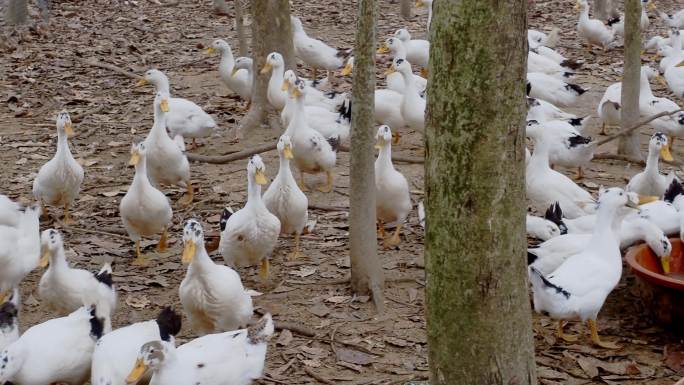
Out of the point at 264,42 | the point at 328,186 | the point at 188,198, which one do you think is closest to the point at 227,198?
the point at 188,198

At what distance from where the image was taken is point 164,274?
643 centimetres

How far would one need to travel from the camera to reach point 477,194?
2.94m

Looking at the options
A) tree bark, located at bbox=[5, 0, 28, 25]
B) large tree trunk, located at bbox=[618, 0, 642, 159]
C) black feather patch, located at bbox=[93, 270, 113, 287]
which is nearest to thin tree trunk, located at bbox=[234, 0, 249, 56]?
large tree trunk, located at bbox=[618, 0, 642, 159]

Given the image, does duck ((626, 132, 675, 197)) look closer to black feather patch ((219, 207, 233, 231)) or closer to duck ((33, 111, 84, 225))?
black feather patch ((219, 207, 233, 231))

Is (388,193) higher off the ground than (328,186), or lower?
higher

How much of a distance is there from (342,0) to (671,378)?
498 inches

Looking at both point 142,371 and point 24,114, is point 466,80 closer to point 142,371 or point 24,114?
point 142,371

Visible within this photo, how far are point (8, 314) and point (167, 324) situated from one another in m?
0.96

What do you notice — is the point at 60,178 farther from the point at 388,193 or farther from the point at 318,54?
the point at 318,54

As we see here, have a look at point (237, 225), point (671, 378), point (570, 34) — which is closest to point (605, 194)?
point (671, 378)

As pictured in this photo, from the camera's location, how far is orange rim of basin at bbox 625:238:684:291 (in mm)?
5203

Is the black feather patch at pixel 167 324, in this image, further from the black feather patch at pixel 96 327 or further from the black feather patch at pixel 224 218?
the black feather patch at pixel 224 218

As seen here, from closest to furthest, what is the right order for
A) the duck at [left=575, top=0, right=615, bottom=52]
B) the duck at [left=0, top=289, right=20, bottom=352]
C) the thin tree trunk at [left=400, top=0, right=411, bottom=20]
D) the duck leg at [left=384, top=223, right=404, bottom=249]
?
the duck at [left=0, top=289, right=20, bottom=352] → the duck leg at [left=384, top=223, right=404, bottom=249] → the duck at [left=575, top=0, right=615, bottom=52] → the thin tree trunk at [left=400, top=0, right=411, bottom=20]

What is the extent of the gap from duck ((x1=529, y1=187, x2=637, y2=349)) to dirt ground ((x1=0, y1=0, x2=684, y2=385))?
264mm
